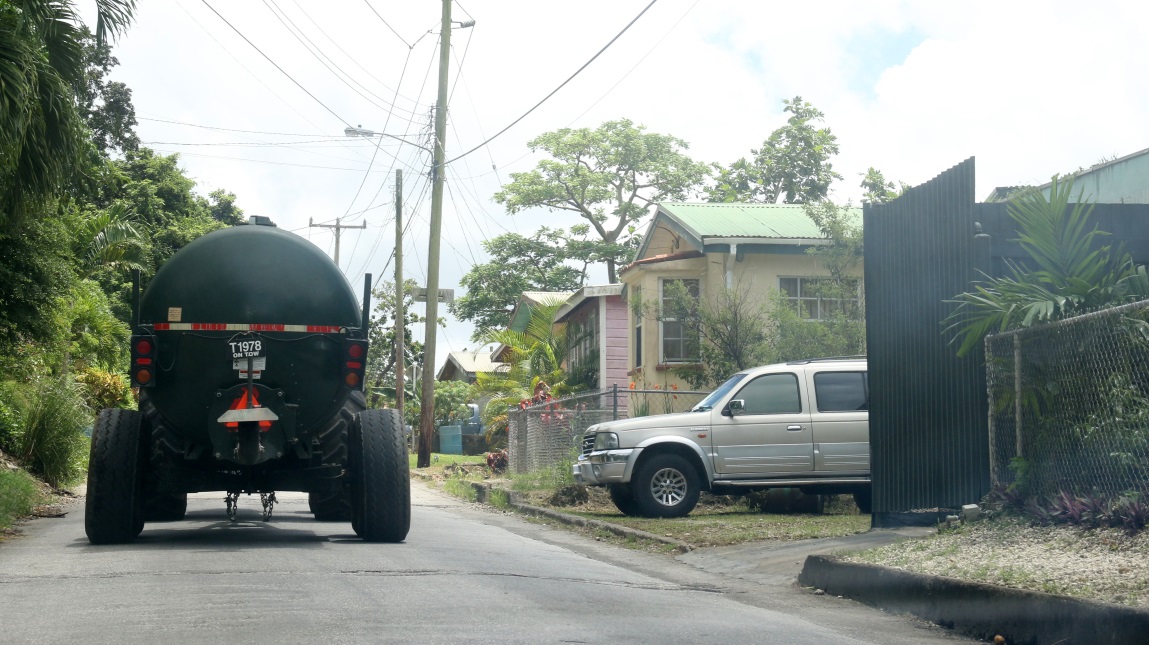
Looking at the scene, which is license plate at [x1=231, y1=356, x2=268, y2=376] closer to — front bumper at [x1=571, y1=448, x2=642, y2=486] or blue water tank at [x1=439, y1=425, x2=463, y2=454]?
front bumper at [x1=571, y1=448, x2=642, y2=486]

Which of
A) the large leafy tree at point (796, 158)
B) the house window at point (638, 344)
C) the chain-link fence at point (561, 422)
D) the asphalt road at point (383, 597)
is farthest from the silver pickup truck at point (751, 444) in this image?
the large leafy tree at point (796, 158)

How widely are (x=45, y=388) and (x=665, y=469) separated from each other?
33.3ft

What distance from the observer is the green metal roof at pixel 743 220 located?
23547mm

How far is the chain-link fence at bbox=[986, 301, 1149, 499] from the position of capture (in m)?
8.40

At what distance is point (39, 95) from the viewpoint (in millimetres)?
10820

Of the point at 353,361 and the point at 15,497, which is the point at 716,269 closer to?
the point at 15,497

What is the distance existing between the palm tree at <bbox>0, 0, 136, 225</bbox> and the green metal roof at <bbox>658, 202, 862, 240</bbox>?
522 inches

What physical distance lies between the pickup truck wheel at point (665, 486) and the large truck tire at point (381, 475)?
441 centimetres

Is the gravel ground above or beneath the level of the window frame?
beneath

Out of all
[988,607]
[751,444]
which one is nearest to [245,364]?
[988,607]

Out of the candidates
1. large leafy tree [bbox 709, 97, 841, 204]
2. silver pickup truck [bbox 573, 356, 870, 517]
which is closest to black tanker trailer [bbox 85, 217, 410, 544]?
silver pickup truck [bbox 573, 356, 870, 517]

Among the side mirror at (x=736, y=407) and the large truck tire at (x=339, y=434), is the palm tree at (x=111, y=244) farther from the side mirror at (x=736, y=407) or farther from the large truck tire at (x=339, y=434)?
the side mirror at (x=736, y=407)

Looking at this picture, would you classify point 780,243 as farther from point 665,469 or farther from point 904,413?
point 904,413

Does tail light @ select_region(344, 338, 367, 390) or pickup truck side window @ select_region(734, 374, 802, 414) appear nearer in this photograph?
tail light @ select_region(344, 338, 367, 390)
